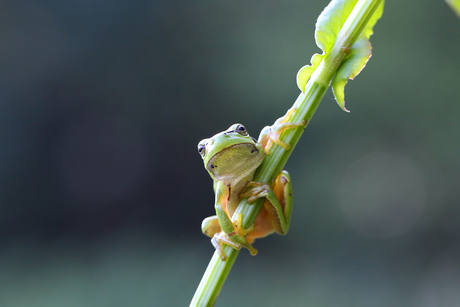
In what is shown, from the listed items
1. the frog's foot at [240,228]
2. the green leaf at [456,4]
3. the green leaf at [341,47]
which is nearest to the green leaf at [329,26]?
the green leaf at [341,47]

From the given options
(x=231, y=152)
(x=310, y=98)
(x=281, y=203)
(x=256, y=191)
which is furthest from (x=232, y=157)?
(x=310, y=98)

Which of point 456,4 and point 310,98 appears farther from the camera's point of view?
point 310,98

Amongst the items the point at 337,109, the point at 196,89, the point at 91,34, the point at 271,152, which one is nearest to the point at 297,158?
the point at 337,109

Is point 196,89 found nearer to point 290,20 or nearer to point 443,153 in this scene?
point 290,20

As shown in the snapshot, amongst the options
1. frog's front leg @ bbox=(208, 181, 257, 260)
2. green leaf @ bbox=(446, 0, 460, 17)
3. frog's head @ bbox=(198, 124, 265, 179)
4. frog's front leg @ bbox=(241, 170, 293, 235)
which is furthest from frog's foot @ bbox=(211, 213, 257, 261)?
green leaf @ bbox=(446, 0, 460, 17)

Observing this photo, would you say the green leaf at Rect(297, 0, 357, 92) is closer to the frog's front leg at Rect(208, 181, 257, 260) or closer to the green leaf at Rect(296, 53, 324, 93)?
the green leaf at Rect(296, 53, 324, 93)

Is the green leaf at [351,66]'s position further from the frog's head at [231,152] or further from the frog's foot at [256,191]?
the frog's head at [231,152]

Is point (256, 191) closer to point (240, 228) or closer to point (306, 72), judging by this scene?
point (240, 228)
